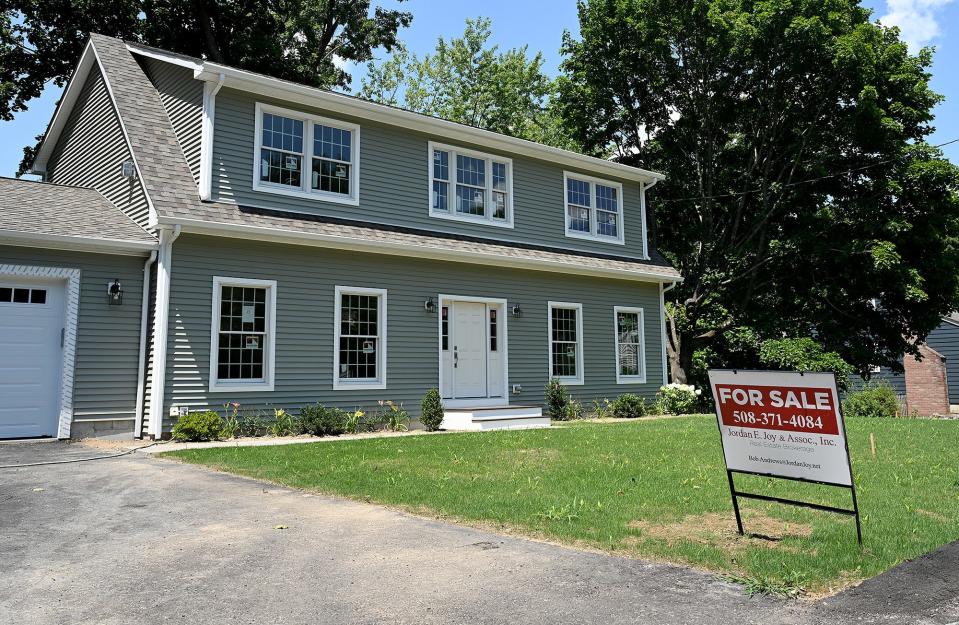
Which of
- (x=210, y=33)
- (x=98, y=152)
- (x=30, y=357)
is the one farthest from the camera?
(x=210, y=33)

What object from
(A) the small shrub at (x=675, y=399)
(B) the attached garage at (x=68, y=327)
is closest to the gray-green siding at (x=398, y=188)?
(B) the attached garage at (x=68, y=327)

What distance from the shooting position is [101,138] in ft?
47.8

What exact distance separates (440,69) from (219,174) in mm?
27739

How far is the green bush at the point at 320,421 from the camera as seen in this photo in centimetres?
1198

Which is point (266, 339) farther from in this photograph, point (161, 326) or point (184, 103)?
point (184, 103)

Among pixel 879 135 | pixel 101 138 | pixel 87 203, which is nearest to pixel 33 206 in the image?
pixel 87 203

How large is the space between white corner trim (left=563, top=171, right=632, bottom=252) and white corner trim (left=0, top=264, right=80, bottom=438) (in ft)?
34.2

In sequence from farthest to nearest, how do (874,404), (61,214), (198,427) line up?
(874,404), (61,214), (198,427)

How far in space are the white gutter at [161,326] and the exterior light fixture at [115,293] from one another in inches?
28.6

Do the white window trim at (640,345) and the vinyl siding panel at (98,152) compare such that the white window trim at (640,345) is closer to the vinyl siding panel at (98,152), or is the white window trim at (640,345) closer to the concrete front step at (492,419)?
the concrete front step at (492,419)

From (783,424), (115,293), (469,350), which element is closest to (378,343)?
(469,350)

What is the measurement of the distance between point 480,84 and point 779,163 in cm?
1822

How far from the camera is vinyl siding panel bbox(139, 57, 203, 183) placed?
12.6 m

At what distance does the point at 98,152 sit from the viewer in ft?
48.3
